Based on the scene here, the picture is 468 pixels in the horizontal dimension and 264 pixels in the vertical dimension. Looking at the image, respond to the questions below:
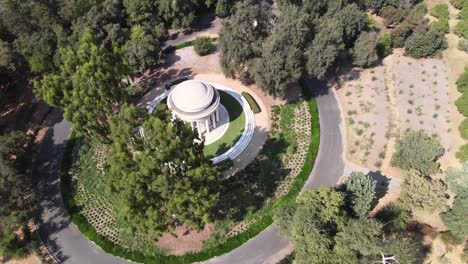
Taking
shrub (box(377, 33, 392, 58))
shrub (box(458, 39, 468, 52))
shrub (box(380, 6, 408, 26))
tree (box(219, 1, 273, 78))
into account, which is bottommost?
shrub (box(458, 39, 468, 52))

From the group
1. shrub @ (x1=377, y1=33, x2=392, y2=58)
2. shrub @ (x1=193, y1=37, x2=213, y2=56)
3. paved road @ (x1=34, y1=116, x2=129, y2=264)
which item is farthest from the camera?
shrub @ (x1=193, y1=37, x2=213, y2=56)

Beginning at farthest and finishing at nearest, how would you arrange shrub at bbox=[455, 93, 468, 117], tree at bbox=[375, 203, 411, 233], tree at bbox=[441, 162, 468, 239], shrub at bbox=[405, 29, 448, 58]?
1. shrub at bbox=[405, 29, 448, 58]
2. shrub at bbox=[455, 93, 468, 117]
3. tree at bbox=[375, 203, 411, 233]
4. tree at bbox=[441, 162, 468, 239]

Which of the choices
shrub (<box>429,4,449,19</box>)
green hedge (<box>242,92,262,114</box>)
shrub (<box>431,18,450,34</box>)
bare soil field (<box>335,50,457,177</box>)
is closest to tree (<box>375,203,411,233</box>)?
bare soil field (<box>335,50,457,177</box>)

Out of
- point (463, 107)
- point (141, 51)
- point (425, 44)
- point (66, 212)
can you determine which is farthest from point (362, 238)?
point (141, 51)

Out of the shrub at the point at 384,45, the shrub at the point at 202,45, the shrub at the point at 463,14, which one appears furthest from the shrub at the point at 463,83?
the shrub at the point at 202,45

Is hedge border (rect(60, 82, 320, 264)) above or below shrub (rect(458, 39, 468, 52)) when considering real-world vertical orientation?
below

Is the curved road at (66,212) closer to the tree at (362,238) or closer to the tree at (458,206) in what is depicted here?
the tree at (362,238)

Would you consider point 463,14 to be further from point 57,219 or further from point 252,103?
point 57,219

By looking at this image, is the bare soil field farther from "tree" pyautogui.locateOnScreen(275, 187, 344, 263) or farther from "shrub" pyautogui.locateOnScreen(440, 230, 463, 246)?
"tree" pyautogui.locateOnScreen(275, 187, 344, 263)
